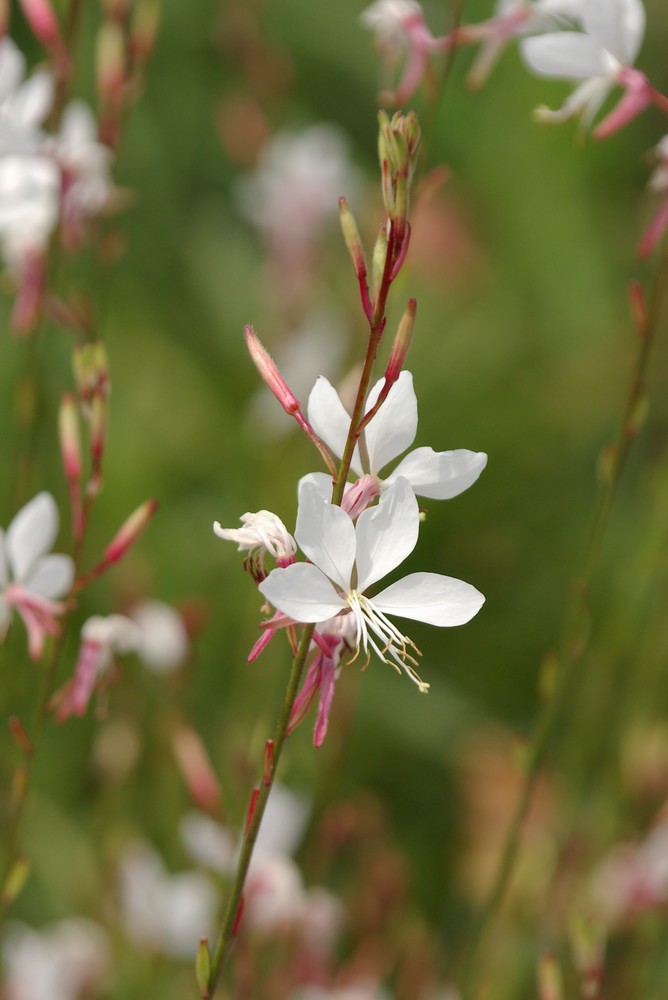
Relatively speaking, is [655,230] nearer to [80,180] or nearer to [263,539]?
[263,539]

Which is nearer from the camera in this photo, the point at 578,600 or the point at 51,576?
the point at 51,576

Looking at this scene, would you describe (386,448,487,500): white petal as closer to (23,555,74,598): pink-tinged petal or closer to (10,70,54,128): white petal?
Answer: (23,555,74,598): pink-tinged petal

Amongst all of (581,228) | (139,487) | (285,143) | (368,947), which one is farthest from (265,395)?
(581,228)

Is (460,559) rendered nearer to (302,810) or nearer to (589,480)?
(589,480)

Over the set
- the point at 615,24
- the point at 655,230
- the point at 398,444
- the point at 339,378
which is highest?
the point at 339,378

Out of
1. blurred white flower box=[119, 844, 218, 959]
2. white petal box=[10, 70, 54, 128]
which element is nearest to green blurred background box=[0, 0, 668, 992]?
blurred white flower box=[119, 844, 218, 959]

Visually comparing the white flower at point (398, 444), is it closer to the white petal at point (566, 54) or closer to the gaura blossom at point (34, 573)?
the gaura blossom at point (34, 573)

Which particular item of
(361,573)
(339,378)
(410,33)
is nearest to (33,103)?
(410,33)
